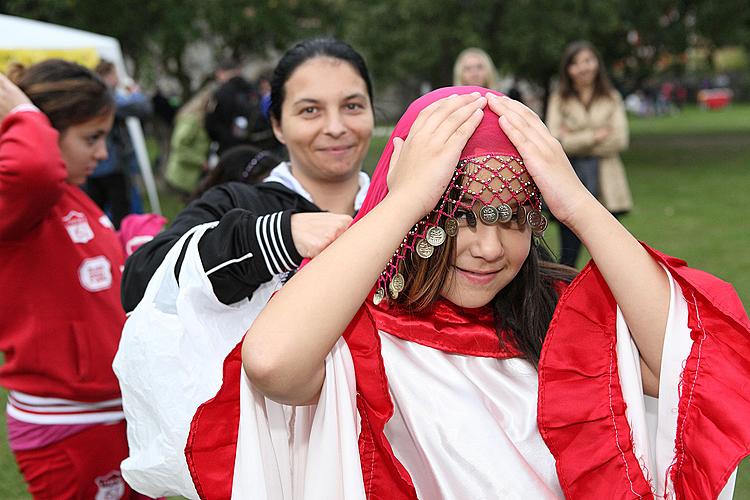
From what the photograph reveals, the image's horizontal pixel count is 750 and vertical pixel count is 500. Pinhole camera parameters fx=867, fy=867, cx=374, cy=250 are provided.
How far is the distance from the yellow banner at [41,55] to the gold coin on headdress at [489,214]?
24.9ft

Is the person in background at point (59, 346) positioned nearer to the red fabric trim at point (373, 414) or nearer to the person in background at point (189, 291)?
the person in background at point (189, 291)

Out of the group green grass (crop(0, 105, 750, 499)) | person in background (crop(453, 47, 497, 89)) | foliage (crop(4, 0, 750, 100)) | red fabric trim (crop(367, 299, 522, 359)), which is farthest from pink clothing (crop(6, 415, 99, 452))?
foliage (crop(4, 0, 750, 100))

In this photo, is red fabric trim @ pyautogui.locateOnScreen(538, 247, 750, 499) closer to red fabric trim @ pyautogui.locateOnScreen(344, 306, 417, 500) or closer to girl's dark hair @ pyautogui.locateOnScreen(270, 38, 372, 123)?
red fabric trim @ pyautogui.locateOnScreen(344, 306, 417, 500)

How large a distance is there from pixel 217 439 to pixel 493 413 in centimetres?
59

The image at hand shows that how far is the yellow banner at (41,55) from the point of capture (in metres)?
8.82

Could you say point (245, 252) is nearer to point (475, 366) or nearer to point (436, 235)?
point (436, 235)

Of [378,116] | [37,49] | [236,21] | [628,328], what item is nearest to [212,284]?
[628,328]

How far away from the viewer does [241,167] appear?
350 centimetres

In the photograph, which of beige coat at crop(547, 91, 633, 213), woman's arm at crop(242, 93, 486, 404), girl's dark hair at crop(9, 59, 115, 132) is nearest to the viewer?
woman's arm at crop(242, 93, 486, 404)

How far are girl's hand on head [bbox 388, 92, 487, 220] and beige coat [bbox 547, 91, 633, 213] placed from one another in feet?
18.0

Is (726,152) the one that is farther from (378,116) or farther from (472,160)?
(472,160)

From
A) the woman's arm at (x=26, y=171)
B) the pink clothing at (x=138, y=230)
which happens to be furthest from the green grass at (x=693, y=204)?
the woman's arm at (x=26, y=171)

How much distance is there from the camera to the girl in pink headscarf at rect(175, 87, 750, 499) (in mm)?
1694

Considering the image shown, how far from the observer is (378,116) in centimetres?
321
